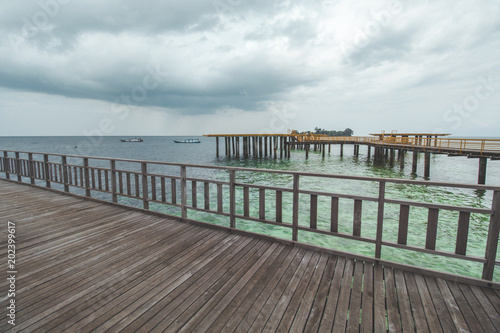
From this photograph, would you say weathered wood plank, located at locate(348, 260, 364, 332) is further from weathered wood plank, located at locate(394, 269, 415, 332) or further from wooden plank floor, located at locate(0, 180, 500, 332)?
weathered wood plank, located at locate(394, 269, 415, 332)

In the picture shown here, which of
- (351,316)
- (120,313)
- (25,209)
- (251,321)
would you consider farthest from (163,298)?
(25,209)

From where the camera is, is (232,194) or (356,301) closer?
(356,301)

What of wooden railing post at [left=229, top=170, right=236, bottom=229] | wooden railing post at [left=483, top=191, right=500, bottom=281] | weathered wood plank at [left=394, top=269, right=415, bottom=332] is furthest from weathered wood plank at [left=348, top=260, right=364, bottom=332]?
wooden railing post at [left=229, top=170, right=236, bottom=229]

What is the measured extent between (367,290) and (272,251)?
135cm

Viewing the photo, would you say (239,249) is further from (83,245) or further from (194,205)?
(83,245)

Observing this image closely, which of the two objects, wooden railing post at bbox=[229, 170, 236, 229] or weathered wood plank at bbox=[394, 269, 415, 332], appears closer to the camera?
weathered wood plank at bbox=[394, 269, 415, 332]

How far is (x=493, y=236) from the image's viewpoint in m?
2.75

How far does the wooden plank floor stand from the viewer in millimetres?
2219

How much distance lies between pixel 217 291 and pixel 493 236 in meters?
3.16

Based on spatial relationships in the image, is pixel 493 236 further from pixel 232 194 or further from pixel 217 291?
pixel 232 194

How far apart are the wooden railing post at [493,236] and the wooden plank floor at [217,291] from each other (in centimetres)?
22

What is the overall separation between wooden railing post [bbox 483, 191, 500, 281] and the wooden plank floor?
219 millimetres

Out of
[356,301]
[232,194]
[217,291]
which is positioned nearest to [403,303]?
[356,301]

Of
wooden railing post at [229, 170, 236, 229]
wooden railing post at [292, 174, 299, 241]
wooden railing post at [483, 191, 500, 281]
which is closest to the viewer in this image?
wooden railing post at [483, 191, 500, 281]
